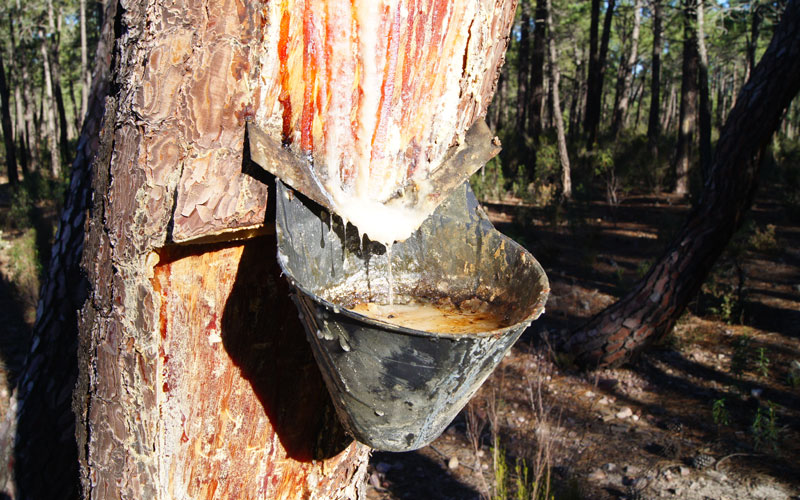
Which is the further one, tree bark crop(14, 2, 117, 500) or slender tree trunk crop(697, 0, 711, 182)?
slender tree trunk crop(697, 0, 711, 182)

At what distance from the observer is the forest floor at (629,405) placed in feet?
11.0

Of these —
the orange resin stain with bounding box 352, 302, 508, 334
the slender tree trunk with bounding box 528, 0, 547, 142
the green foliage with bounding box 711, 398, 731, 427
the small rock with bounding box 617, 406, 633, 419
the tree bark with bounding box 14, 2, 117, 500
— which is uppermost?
the slender tree trunk with bounding box 528, 0, 547, 142

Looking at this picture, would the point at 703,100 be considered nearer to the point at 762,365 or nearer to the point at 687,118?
the point at 687,118

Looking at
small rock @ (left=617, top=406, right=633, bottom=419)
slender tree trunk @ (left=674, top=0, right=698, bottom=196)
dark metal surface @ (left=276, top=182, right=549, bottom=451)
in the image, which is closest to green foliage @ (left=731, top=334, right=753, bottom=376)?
small rock @ (left=617, top=406, right=633, bottom=419)

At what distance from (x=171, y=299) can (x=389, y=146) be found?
585mm

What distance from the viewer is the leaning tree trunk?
13.2 feet

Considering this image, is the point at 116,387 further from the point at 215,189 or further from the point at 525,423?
the point at 525,423

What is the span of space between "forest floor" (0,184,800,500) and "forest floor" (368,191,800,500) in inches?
0.4

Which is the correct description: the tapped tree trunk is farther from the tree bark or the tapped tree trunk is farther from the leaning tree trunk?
the leaning tree trunk

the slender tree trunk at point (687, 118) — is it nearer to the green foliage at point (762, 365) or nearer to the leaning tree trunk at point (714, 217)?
the green foliage at point (762, 365)

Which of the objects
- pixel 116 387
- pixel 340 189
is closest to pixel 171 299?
pixel 116 387

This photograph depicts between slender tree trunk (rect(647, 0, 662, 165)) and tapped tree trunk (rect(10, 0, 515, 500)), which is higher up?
slender tree trunk (rect(647, 0, 662, 165))

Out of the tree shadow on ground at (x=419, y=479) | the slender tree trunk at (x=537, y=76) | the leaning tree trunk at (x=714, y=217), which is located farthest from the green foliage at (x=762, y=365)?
→ the slender tree trunk at (x=537, y=76)

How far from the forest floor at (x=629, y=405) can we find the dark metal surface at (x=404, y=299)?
4.70ft
